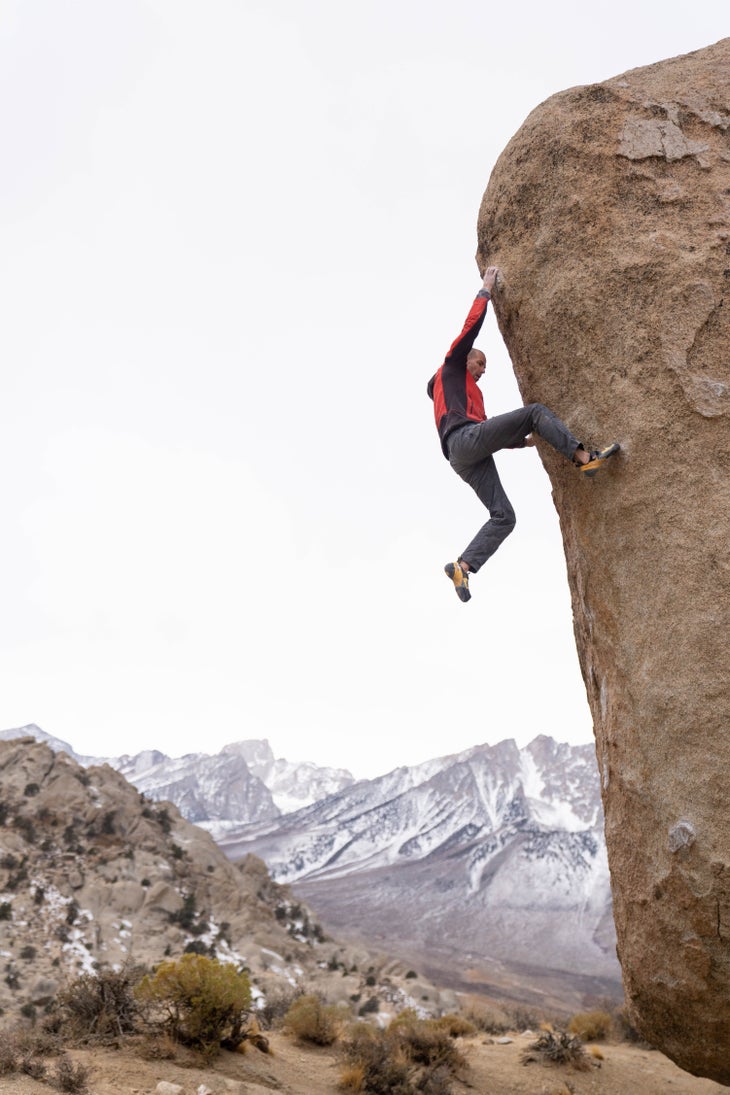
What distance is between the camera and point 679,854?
431cm

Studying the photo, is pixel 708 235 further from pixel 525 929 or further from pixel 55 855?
pixel 525 929

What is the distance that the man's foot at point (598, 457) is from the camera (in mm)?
4806

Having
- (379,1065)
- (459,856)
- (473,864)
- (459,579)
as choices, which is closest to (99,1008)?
(379,1065)

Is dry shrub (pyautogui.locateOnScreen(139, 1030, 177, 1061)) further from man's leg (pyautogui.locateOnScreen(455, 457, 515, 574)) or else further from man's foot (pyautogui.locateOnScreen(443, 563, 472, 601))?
man's leg (pyautogui.locateOnScreen(455, 457, 515, 574))

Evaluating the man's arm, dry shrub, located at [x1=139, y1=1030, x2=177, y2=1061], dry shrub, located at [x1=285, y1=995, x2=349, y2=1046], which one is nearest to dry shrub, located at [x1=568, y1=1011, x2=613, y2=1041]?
dry shrub, located at [x1=285, y1=995, x2=349, y2=1046]

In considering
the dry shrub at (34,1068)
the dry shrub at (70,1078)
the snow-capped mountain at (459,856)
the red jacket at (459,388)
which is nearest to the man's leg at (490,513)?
the red jacket at (459,388)

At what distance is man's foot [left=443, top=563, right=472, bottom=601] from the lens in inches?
215

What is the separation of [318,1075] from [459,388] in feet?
27.5

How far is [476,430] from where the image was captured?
18.4ft

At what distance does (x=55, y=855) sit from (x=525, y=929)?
41.7 metres

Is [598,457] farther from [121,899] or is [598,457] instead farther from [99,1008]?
[121,899]

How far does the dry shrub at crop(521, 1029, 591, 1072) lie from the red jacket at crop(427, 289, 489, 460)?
346 inches

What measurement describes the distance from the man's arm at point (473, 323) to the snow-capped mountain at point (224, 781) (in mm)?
87096

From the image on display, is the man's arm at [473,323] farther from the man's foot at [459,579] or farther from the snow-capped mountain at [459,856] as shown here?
the snow-capped mountain at [459,856]
